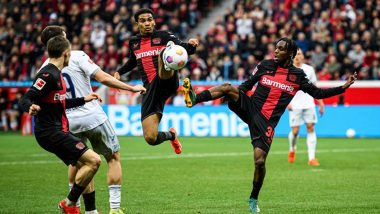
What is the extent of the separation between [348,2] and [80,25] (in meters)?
12.4

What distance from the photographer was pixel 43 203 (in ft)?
37.9

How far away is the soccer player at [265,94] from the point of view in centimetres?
1112

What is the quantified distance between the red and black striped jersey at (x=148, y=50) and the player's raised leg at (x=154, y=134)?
627mm

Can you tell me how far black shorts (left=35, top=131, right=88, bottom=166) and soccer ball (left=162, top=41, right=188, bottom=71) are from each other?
225 cm

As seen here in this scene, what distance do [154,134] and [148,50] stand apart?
1.42 metres

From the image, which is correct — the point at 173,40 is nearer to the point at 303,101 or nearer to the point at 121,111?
the point at 303,101

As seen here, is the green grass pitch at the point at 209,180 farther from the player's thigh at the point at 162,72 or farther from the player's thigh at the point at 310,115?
the player's thigh at the point at 162,72

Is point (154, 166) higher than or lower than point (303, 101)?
lower

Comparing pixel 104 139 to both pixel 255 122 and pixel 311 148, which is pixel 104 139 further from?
pixel 311 148

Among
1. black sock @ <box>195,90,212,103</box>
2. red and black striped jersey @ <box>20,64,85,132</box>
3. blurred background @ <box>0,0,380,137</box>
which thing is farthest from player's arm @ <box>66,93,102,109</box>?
blurred background @ <box>0,0,380,137</box>

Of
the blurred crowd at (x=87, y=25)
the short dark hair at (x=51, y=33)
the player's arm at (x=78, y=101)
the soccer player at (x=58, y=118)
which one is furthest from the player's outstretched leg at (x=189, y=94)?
the blurred crowd at (x=87, y=25)

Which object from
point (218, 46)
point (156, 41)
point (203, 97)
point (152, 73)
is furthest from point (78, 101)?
point (218, 46)

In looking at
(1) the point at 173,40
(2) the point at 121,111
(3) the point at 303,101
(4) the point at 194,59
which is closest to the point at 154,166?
(3) the point at 303,101

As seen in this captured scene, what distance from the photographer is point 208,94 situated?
1120 centimetres
